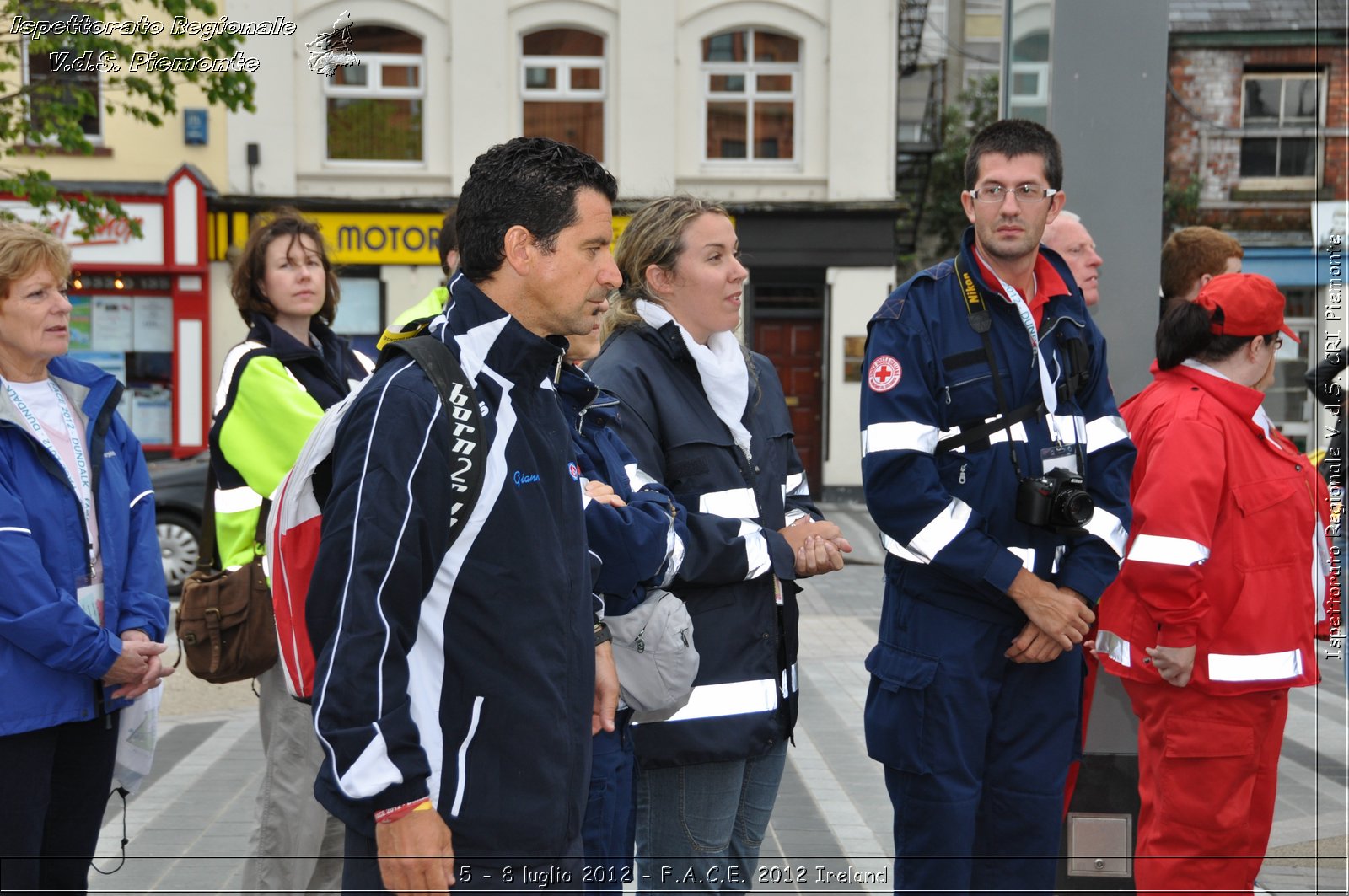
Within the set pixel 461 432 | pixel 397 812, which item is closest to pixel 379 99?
pixel 461 432

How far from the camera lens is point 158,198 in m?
20.2

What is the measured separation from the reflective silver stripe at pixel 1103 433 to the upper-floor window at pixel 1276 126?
21196mm

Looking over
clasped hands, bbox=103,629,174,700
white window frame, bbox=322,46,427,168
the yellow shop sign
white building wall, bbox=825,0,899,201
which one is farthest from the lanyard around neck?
white building wall, bbox=825,0,899,201

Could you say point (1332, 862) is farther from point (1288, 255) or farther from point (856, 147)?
point (1288, 255)

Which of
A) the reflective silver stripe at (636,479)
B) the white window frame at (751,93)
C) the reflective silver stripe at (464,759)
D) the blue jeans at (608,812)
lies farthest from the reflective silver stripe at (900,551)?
the white window frame at (751,93)

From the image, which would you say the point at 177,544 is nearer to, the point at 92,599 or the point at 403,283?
the point at 92,599

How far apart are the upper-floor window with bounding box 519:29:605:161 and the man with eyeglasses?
17.8m

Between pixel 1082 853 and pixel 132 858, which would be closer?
pixel 1082 853

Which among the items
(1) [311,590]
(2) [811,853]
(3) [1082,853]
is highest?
(1) [311,590]

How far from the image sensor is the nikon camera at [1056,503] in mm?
3320

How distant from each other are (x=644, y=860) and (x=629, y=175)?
58.6 feet

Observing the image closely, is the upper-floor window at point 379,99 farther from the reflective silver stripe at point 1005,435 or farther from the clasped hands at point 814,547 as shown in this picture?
the reflective silver stripe at point 1005,435

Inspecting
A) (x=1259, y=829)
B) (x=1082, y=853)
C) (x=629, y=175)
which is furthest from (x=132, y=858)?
(x=629, y=175)

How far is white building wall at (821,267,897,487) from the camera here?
20.9 metres
